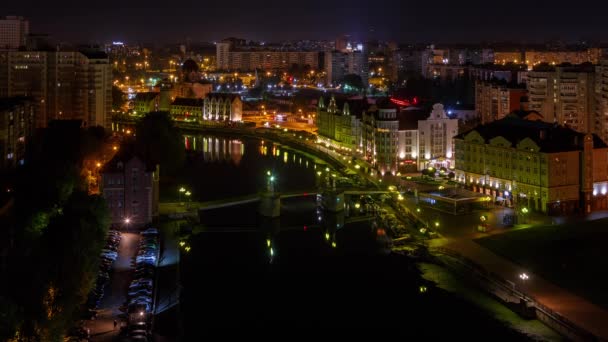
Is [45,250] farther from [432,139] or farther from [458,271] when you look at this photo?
[432,139]

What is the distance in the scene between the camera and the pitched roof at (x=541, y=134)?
10828 mm

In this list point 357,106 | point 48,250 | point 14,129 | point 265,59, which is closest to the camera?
point 48,250

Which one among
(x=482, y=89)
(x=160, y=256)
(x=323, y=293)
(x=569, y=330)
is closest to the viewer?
(x=569, y=330)

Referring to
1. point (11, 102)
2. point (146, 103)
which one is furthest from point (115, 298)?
point (146, 103)

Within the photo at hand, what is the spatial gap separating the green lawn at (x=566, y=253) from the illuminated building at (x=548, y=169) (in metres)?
0.89

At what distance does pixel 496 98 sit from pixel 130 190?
32.5 feet

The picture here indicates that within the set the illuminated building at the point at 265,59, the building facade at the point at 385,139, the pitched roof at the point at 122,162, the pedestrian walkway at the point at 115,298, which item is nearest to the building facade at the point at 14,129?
the pitched roof at the point at 122,162

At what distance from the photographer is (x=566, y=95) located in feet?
49.2

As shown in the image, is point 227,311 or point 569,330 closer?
point 569,330

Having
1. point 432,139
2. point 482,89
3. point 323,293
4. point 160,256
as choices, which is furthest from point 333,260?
point 482,89

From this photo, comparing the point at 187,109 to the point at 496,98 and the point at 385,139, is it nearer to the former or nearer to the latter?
the point at 496,98

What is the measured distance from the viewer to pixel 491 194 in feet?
38.1

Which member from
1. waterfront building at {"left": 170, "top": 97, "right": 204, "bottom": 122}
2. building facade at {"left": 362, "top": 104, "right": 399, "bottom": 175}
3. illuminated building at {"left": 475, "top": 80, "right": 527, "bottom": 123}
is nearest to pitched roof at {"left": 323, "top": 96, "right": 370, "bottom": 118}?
building facade at {"left": 362, "top": 104, "right": 399, "bottom": 175}

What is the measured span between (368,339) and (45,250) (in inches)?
110
